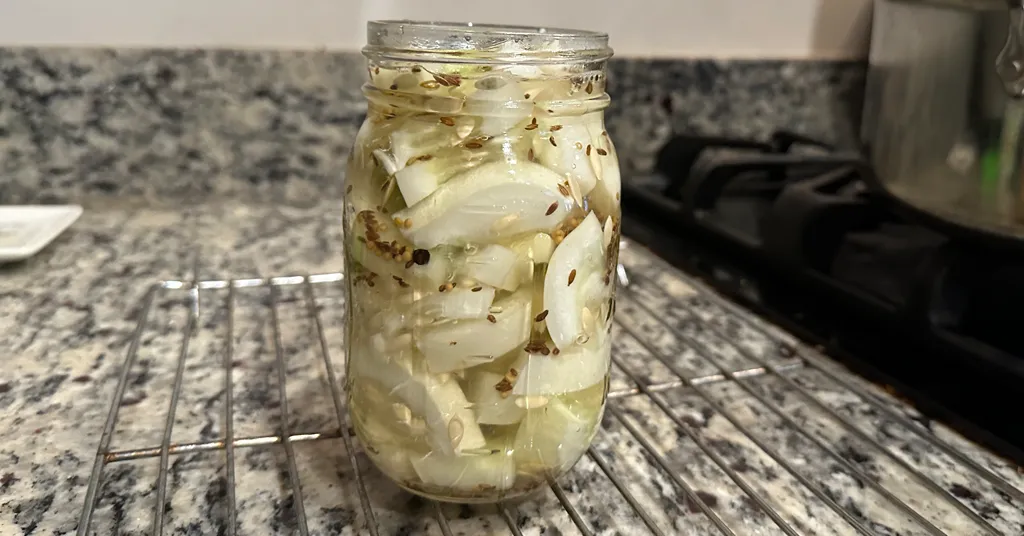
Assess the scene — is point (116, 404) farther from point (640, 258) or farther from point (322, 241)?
point (640, 258)

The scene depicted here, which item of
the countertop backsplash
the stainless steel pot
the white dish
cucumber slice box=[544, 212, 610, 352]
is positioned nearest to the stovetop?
the stainless steel pot

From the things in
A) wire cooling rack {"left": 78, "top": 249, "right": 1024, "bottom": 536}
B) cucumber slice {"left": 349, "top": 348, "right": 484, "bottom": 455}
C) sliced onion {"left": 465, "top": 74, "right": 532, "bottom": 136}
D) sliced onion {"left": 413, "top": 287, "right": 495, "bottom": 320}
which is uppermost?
sliced onion {"left": 465, "top": 74, "right": 532, "bottom": 136}

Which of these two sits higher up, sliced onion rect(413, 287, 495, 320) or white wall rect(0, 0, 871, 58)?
white wall rect(0, 0, 871, 58)

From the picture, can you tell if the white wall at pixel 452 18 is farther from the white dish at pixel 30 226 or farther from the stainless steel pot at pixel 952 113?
the stainless steel pot at pixel 952 113

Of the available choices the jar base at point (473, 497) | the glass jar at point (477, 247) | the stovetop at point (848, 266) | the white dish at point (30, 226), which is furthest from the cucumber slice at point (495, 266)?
the white dish at point (30, 226)

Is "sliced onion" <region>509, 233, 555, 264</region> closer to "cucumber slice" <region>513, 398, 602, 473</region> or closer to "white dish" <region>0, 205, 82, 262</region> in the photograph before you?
"cucumber slice" <region>513, 398, 602, 473</region>

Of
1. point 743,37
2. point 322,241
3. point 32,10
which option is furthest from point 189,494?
point 743,37

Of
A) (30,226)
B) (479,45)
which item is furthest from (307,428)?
(30,226)
